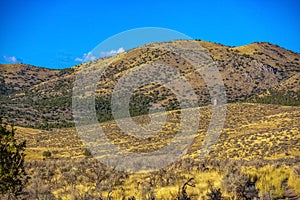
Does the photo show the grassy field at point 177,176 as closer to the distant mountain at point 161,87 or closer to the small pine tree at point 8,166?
the small pine tree at point 8,166

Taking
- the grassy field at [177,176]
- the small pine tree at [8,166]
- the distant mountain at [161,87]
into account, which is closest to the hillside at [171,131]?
the grassy field at [177,176]

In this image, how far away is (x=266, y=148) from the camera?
33.5 meters

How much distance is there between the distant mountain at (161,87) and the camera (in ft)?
296

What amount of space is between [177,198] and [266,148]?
75.2ft

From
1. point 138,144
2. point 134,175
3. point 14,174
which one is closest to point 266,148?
point 138,144

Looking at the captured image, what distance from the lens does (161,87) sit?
10619 centimetres

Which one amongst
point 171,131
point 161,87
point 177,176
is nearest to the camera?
point 177,176

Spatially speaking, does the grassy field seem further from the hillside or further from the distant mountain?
the distant mountain

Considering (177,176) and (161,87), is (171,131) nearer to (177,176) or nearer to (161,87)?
(177,176)

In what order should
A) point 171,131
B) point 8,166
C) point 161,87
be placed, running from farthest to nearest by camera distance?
1. point 161,87
2. point 171,131
3. point 8,166

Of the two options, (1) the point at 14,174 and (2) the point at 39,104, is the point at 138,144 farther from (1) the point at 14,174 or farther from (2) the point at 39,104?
(2) the point at 39,104

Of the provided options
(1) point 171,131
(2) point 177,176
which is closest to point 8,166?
(2) point 177,176

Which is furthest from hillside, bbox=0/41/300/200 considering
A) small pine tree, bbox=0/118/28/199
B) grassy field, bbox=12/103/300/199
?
small pine tree, bbox=0/118/28/199

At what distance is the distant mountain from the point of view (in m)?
90.2
